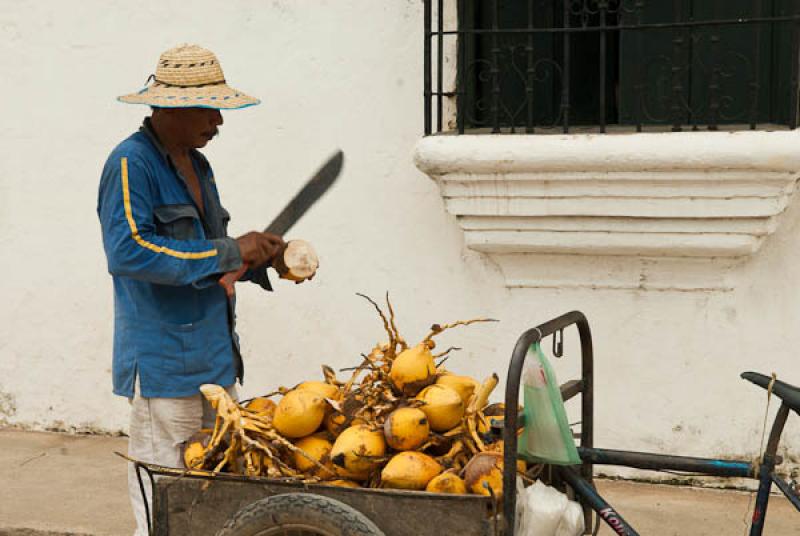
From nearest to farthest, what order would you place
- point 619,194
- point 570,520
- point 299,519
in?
point 299,519 < point 570,520 < point 619,194

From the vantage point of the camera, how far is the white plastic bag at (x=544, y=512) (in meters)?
2.80

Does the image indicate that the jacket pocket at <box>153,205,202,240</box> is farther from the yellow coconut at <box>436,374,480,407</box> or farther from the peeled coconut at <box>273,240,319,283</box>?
the yellow coconut at <box>436,374,480,407</box>

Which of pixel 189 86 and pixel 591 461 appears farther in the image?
pixel 189 86

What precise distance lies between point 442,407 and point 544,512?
0.36 metres

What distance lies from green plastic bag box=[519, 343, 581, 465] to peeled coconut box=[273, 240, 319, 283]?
2.77 feet

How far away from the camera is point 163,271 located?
3.27 meters

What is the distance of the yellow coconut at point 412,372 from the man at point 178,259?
611 mm

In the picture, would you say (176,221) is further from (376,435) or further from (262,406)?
(376,435)

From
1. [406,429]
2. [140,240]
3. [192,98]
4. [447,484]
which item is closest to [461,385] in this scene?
[406,429]

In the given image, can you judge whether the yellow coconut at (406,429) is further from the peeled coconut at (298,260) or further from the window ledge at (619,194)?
the window ledge at (619,194)

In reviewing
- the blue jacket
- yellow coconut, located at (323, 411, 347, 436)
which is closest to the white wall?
the blue jacket

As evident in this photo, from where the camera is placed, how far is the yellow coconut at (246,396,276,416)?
3.15 m

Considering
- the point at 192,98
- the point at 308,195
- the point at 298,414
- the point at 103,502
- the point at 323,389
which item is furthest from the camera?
the point at 308,195

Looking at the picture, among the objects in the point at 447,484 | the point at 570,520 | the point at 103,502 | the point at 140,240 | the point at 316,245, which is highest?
the point at 140,240
